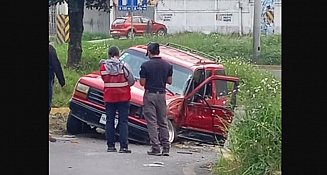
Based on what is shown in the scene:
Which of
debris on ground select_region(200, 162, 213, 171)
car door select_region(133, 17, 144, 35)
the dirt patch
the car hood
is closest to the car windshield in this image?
the car hood

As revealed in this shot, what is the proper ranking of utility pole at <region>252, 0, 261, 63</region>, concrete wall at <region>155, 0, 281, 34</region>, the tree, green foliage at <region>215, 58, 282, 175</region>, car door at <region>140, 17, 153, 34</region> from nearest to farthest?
1. green foliage at <region>215, 58, 282, 175</region>
2. the tree
3. utility pole at <region>252, 0, 261, 63</region>
4. concrete wall at <region>155, 0, 281, 34</region>
5. car door at <region>140, 17, 153, 34</region>

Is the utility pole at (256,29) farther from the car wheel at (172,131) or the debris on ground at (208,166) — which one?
the debris on ground at (208,166)

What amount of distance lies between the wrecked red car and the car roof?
0.02 meters

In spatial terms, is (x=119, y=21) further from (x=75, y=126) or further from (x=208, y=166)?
(x=208, y=166)

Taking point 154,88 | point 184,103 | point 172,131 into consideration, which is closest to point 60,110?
point 172,131

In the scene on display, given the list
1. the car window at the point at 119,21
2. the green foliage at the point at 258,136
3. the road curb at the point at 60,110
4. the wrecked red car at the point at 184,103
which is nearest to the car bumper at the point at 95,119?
the wrecked red car at the point at 184,103

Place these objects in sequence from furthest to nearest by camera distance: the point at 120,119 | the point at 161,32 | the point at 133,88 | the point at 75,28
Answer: the point at 161,32 < the point at 75,28 < the point at 133,88 < the point at 120,119

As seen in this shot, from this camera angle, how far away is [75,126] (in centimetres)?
1303

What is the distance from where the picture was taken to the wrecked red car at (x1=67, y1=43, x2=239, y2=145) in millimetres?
12062

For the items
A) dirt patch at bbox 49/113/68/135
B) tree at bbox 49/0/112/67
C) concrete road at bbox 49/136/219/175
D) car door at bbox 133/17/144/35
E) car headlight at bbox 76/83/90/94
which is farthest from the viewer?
car door at bbox 133/17/144/35

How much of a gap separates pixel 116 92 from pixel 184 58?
8.72 ft

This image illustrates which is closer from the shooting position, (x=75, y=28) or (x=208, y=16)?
(x=75, y=28)

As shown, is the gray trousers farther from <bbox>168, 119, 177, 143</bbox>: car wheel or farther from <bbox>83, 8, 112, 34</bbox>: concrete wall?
<bbox>83, 8, 112, 34</bbox>: concrete wall
